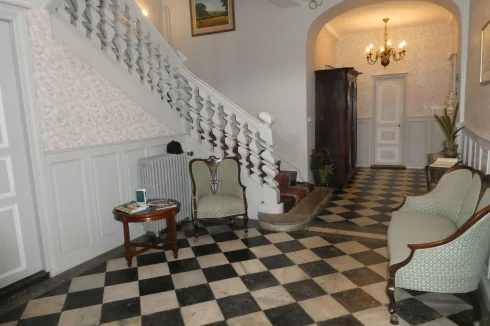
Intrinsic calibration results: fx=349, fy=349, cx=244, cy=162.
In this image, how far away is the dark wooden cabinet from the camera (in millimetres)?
6079

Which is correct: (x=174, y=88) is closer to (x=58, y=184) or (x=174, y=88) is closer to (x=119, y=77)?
(x=119, y=77)

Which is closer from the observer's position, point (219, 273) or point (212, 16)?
point (219, 273)

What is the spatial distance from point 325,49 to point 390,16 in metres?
1.37

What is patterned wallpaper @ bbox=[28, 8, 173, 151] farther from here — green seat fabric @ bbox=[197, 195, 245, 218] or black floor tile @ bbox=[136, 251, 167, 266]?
black floor tile @ bbox=[136, 251, 167, 266]

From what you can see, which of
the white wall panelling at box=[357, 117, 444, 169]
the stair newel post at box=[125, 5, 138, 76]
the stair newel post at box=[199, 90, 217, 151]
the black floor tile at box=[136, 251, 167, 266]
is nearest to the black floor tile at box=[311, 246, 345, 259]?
the black floor tile at box=[136, 251, 167, 266]

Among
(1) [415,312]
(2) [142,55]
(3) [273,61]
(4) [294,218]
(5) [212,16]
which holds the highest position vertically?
(5) [212,16]

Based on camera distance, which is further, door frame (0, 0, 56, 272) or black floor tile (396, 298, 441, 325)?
door frame (0, 0, 56, 272)

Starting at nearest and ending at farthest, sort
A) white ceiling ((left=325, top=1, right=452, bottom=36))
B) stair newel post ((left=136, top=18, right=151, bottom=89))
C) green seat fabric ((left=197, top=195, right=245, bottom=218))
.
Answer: green seat fabric ((left=197, top=195, right=245, bottom=218)) → stair newel post ((left=136, top=18, right=151, bottom=89)) → white ceiling ((left=325, top=1, right=452, bottom=36))

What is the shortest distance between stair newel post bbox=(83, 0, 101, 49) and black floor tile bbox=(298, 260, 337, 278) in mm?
3019

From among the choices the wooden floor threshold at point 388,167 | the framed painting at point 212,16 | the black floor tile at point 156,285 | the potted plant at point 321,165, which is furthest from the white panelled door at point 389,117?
the black floor tile at point 156,285

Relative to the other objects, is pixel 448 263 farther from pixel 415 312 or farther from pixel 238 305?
pixel 238 305

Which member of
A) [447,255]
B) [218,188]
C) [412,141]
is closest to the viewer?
[447,255]

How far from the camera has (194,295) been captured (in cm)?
281

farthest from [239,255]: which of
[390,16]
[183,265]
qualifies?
[390,16]
